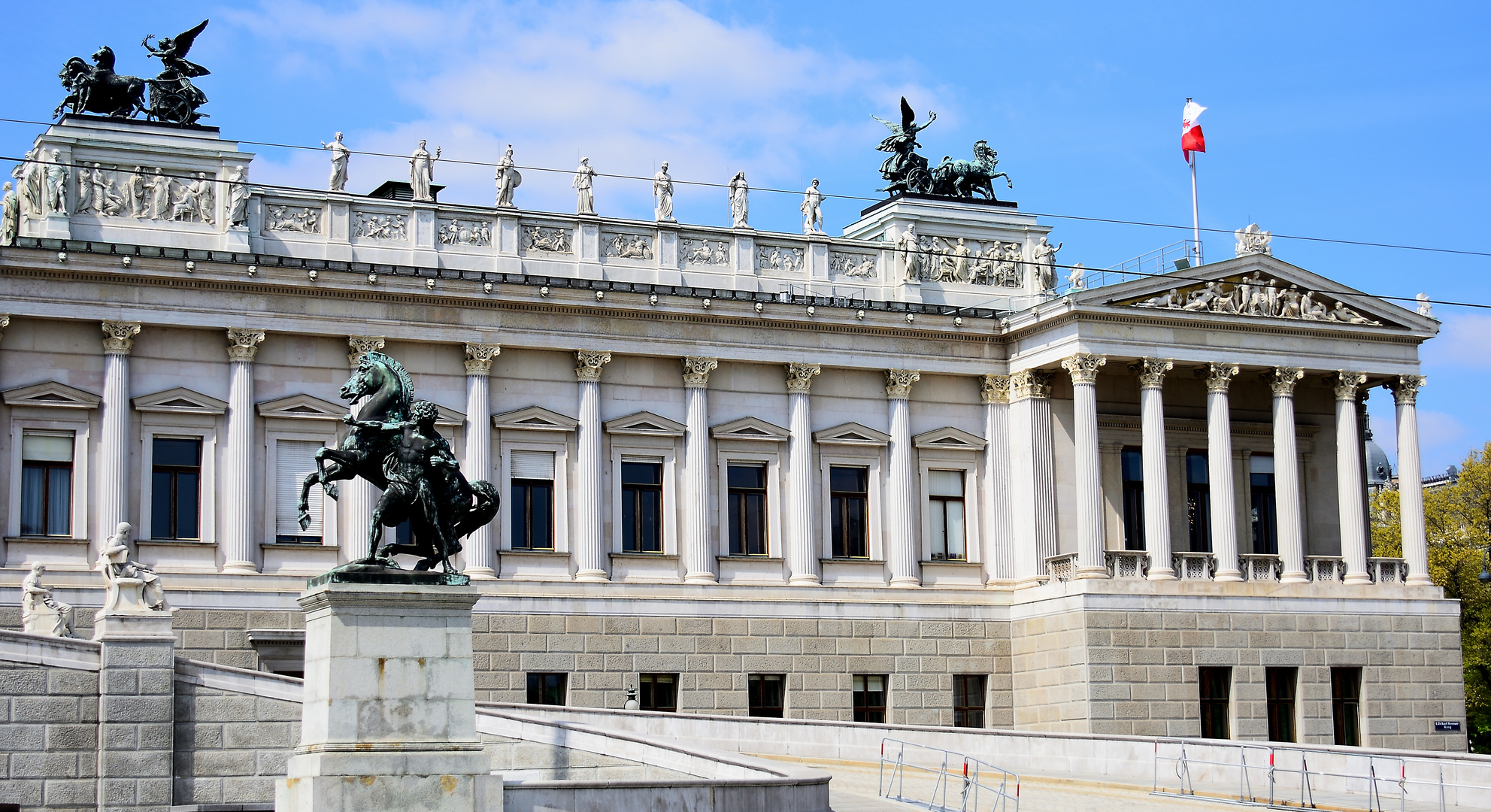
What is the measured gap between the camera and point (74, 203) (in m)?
42.8

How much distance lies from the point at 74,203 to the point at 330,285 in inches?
224

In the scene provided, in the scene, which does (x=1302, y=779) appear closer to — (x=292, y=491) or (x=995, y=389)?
(x=995, y=389)

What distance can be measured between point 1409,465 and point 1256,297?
20.6 ft

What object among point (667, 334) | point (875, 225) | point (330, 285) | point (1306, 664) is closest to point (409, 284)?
point (330, 285)

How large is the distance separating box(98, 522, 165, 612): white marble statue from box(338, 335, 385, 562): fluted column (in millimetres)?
11449

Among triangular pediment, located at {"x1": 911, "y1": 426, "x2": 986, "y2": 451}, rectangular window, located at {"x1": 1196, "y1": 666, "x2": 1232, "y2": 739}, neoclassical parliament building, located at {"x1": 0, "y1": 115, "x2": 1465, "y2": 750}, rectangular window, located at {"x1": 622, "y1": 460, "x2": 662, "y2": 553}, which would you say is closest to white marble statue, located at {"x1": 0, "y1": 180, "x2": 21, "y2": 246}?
neoclassical parliament building, located at {"x1": 0, "y1": 115, "x2": 1465, "y2": 750}

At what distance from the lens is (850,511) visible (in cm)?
4906

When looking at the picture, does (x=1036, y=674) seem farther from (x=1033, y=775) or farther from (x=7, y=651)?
(x=7, y=651)

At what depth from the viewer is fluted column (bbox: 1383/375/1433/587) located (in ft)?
166

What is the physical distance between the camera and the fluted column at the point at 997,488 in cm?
4969

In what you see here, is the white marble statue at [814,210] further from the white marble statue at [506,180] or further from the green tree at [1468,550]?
the green tree at [1468,550]

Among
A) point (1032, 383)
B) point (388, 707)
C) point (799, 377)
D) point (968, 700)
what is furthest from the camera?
point (1032, 383)

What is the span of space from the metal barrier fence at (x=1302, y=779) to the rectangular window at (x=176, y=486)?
2099 cm

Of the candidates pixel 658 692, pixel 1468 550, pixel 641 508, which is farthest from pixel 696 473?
pixel 1468 550
